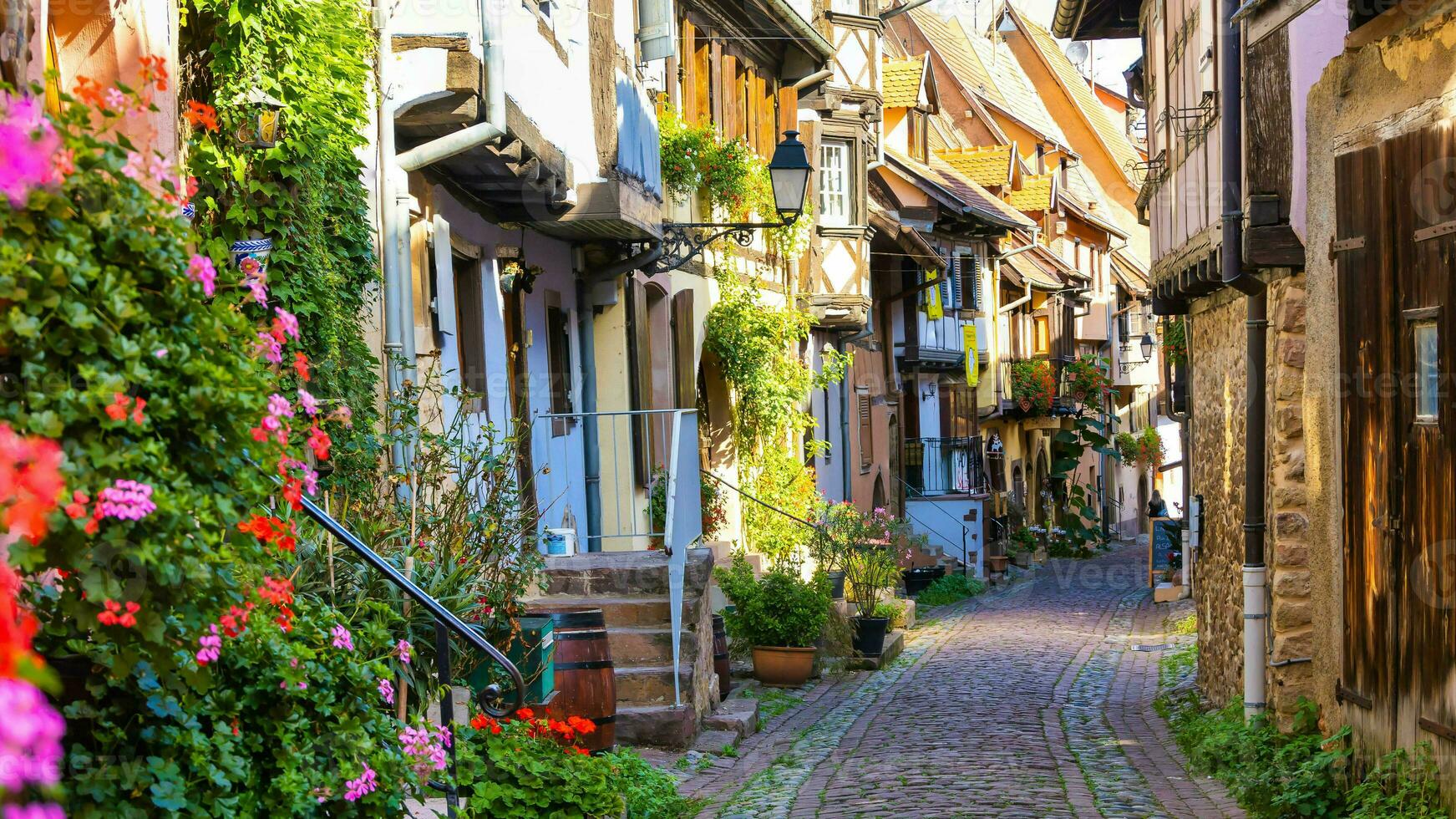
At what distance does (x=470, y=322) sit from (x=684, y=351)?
16.5 ft

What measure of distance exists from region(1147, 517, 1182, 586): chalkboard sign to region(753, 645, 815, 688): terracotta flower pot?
11.6 metres

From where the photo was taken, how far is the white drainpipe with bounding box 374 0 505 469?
26.2ft

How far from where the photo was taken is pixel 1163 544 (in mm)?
23906

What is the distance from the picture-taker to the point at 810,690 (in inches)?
528

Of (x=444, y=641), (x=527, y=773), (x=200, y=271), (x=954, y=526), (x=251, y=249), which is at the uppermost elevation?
(x=251, y=249)

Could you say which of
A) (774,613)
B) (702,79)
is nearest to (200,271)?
(774,613)

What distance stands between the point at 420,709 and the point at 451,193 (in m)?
4.29

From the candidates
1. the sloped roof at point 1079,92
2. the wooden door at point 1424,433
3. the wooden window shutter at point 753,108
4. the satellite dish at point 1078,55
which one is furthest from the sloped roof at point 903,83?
the satellite dish at point 1078,55

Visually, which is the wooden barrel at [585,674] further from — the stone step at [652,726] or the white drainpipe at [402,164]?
the stone step at [652,726]

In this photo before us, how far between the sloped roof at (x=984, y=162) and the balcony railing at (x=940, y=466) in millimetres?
6863

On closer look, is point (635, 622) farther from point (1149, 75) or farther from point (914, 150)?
point (914, 150)

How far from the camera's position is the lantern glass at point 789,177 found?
43.8 ft

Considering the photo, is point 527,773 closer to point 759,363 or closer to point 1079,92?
point 759,363

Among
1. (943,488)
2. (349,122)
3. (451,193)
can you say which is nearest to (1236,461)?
(451,193)
